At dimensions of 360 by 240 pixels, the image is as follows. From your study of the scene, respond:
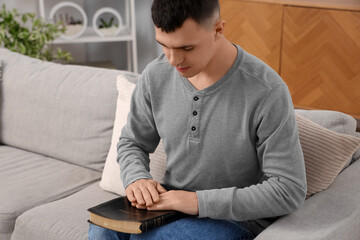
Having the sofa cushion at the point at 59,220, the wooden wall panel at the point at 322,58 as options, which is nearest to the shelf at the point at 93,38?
the wooden wall panel at the point at 322,58

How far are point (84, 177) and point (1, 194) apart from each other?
32cm

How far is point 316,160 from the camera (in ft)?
4.74

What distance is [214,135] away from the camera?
4.37ft

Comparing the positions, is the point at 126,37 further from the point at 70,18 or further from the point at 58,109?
the point at 58,109

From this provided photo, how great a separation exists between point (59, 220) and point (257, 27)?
251 cm

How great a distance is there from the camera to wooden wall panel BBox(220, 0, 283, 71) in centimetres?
364

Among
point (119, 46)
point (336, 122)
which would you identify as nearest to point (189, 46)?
point (336, 122)

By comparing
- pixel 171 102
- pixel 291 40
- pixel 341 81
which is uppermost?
pixel 171 102

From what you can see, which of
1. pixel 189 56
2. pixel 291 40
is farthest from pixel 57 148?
pixel 291 40

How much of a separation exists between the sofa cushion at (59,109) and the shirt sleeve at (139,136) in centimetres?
51

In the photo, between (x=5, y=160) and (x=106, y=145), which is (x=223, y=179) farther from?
(x=5, y=160)

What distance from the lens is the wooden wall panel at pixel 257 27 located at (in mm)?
3645

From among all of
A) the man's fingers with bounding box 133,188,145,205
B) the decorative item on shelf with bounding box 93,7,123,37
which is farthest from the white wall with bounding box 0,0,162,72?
the man's fingers with bounding box 133,188,145,205

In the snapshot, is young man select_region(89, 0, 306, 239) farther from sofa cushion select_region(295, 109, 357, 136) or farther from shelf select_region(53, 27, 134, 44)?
shelf select_region(53, 27, 134, 44)
